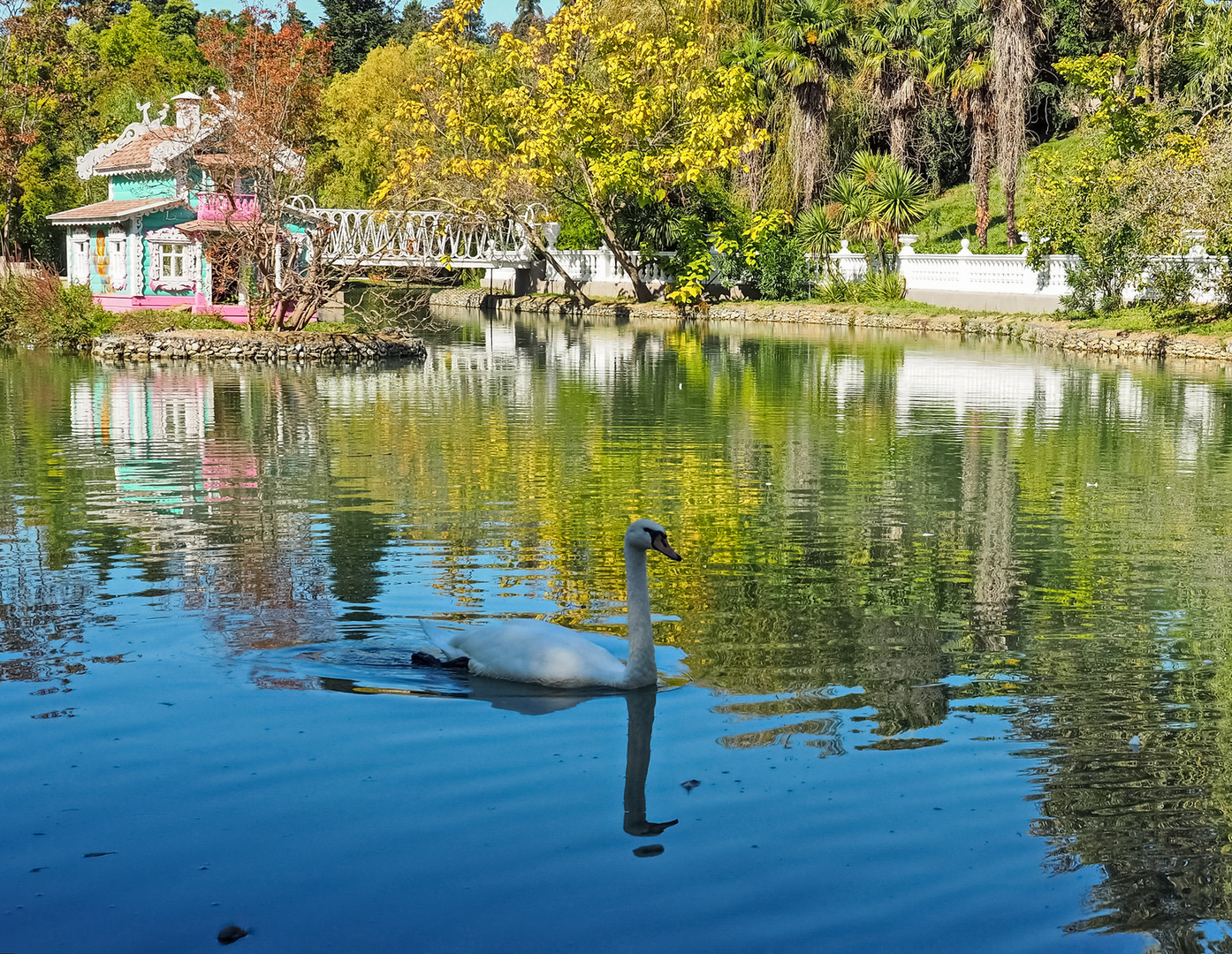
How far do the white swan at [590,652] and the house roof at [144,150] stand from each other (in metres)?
32.7

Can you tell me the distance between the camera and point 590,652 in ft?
25.5

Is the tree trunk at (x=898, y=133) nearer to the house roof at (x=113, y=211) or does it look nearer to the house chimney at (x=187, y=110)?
the house chimney at (x=187, y=110)

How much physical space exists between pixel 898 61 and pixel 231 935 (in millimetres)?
45294

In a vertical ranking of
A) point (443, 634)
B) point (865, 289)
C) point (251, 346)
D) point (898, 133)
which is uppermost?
point (898, 133)

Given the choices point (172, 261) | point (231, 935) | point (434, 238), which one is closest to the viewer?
point (231, 935)

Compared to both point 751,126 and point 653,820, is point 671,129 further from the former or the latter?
point 653,820

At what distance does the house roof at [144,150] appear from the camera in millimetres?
38375

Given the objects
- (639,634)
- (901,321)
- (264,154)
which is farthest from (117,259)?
(639,634)

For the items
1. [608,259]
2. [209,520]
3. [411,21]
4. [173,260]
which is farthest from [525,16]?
[209,520]

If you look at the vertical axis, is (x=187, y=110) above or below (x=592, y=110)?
below

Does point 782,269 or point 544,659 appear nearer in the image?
point 544,659

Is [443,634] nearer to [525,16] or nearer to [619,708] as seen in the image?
[619,708]

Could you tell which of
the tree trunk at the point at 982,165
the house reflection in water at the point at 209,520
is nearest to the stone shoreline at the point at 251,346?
the house reflection in water at the point at 209,520

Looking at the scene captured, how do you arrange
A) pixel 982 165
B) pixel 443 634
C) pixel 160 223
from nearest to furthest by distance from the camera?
pixel 443 634
pixel 160 223
pixel 982 165
